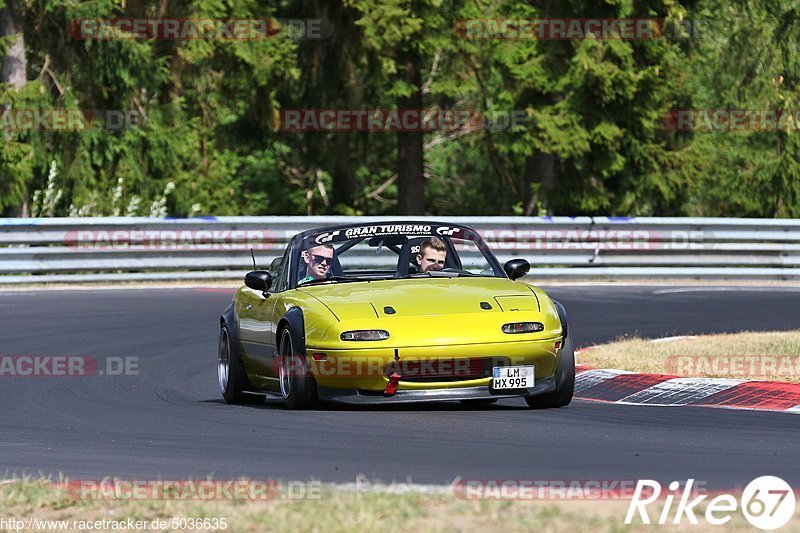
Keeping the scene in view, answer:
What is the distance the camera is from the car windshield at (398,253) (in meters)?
11.7

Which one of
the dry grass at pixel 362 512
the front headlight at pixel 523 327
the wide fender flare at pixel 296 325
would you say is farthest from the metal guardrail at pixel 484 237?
the dry grass at pixel 362 512

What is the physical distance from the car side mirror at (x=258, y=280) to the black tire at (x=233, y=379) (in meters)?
0.58

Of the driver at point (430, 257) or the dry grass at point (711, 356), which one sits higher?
the driver at point (430, 257)

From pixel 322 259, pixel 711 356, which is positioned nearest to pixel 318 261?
pixel 322 259

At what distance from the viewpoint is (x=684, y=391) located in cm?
1159

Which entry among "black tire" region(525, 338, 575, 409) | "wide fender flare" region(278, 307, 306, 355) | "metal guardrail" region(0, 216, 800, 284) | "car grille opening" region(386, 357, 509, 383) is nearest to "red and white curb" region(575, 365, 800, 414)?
"black tire" region(525, 338, 575, 409)

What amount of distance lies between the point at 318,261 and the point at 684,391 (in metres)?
2.82

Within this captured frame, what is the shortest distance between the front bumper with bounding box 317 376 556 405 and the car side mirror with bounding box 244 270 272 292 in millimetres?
1520

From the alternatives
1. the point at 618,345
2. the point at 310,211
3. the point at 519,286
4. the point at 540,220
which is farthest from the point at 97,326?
the point at 310,211

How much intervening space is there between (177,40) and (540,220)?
14475 millimetres

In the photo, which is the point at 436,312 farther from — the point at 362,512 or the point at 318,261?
the point at 362,512

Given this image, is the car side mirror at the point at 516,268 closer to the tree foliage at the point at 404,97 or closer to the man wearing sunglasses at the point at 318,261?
the man wearing sunglasses at the point at 318,261

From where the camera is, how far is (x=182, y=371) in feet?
46.8

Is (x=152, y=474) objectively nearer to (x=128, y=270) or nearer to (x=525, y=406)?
(x=525, y=406)
